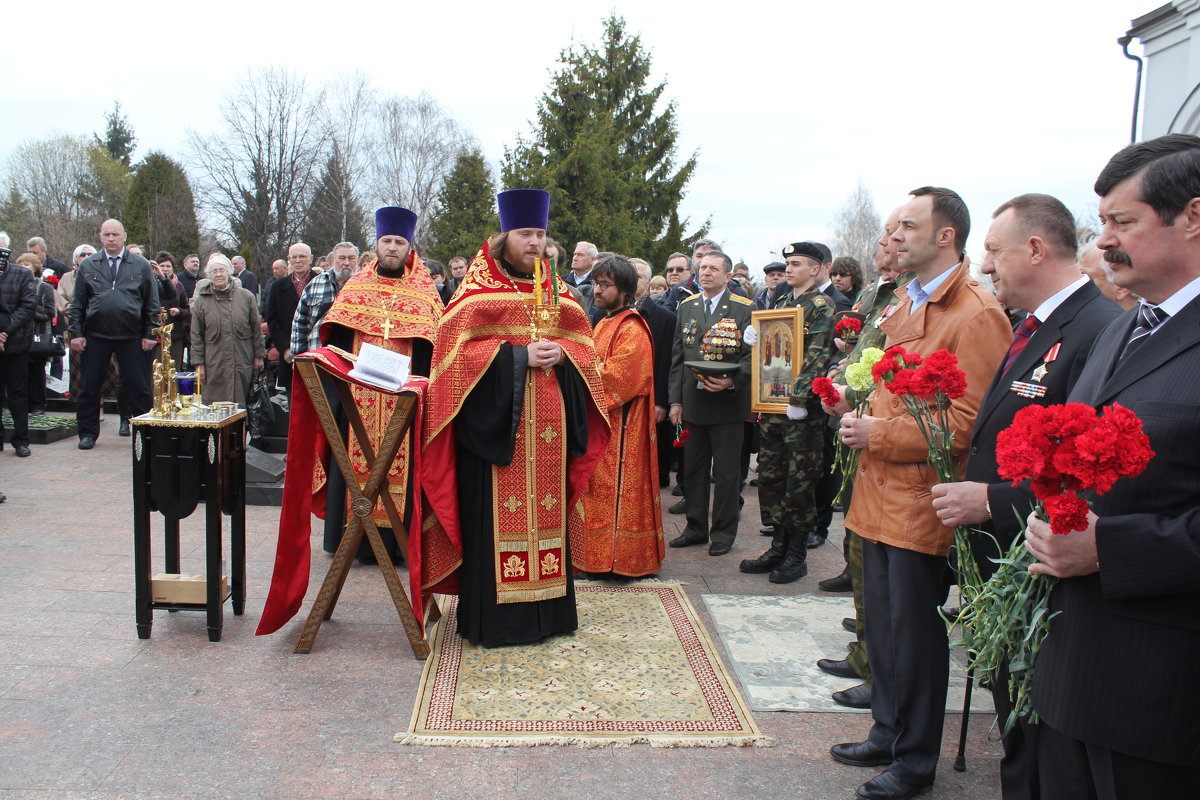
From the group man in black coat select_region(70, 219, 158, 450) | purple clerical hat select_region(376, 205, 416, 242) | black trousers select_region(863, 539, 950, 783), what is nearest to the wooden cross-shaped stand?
purple clerical hat select_region(376, 205, 416, 242)

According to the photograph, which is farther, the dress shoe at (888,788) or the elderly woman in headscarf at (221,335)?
the elderly woman in headscarf at (221,335)

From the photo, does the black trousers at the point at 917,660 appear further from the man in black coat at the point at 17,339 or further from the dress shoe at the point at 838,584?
the man in black coat at the point at 17,339

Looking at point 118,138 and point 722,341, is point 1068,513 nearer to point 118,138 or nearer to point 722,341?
point 722,341

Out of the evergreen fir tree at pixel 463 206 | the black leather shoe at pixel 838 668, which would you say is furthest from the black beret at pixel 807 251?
the evergreen fir tree at pixel 463 206

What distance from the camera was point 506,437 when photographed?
4637 millimetres

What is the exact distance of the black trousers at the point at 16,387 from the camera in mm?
9227

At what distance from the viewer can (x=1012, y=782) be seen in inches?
108

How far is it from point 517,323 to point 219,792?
2.56 m

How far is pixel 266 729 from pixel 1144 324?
11.4 ft

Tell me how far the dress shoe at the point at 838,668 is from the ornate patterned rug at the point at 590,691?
500 mm

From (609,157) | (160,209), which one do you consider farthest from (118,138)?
(609,157)

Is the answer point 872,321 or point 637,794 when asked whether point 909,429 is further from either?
point 637,794

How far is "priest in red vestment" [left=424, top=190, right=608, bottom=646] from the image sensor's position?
4598 millimetres

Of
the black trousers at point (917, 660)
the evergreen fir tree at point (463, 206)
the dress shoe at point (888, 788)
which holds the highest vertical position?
the evergreen fir tree at point (463, 206)
